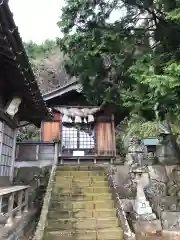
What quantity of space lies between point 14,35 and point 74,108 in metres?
11.5

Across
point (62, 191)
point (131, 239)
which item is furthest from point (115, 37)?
point (131, 239)

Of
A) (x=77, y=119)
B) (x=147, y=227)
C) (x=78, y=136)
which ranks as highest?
(x=77, y=119)

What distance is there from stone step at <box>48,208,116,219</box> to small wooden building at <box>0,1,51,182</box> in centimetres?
193

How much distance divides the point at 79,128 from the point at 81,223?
9236mm

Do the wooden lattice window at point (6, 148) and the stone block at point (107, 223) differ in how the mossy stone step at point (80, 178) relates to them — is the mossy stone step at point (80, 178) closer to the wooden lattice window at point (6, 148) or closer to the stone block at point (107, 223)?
the wooden lattice window at point (6, 148)

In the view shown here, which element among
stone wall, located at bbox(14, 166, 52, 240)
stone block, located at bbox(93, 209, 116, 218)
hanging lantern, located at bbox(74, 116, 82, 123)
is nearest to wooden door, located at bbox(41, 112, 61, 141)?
hanging lantern, located at bbox(74, 116, 82, 123)

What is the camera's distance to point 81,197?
28.6 ft

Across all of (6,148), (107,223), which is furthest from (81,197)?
(6,148)

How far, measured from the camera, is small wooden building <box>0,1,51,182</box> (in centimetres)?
424

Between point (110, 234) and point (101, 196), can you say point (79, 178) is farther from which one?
point (110, 234)

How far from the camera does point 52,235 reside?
6.61 m

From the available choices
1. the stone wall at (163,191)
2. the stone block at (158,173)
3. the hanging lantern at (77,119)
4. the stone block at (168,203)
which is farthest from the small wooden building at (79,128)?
the stone block at (168,203)

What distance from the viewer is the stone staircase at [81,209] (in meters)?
6.74

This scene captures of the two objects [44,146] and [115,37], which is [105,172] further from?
[115,37]
